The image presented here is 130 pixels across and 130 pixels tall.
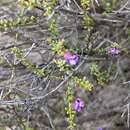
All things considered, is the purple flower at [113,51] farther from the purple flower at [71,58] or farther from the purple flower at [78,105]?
the purple flower at [78,105]

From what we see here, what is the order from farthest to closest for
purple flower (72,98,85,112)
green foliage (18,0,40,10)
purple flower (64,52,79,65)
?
purple flower (72,98,85,112), purple flower (64,52,79,65), green foliage (18,0,40,10)

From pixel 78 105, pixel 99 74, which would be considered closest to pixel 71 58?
pixel 99 74

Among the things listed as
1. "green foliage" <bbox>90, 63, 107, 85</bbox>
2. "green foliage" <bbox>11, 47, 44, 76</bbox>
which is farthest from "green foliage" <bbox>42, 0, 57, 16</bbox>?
"green foliage" <bbox>90, 63, 107, 85</bbox>

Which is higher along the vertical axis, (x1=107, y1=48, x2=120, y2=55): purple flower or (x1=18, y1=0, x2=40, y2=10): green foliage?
(x1=18, y1=0, x2=40, y2=10): green foliage

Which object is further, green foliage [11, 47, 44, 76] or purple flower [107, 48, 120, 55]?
purple flower [107, 48, 120, 55]

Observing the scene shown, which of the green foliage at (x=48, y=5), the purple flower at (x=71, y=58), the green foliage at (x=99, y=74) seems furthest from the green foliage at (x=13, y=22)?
the green foliage at (x=99, y=74)

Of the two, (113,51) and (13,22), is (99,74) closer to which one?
(113,51)

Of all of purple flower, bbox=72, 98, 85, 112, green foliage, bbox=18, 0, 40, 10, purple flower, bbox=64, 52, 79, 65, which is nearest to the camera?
green foliage, bbox=18, 0, 40, 10

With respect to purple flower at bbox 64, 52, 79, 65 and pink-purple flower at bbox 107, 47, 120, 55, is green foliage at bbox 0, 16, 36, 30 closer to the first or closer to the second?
purple flower at bbox 64, 52, 79, 65

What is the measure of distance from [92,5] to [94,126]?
1.96ft

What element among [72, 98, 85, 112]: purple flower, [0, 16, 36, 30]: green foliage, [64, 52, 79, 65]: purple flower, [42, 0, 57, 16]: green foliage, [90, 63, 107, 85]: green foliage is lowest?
[72, 98, 85, 112]: purple flower

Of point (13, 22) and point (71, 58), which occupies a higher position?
point (13, 22)

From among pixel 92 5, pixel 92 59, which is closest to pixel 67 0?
pixel 92 5

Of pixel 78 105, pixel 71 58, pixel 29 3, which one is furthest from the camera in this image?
pixel 78 105
